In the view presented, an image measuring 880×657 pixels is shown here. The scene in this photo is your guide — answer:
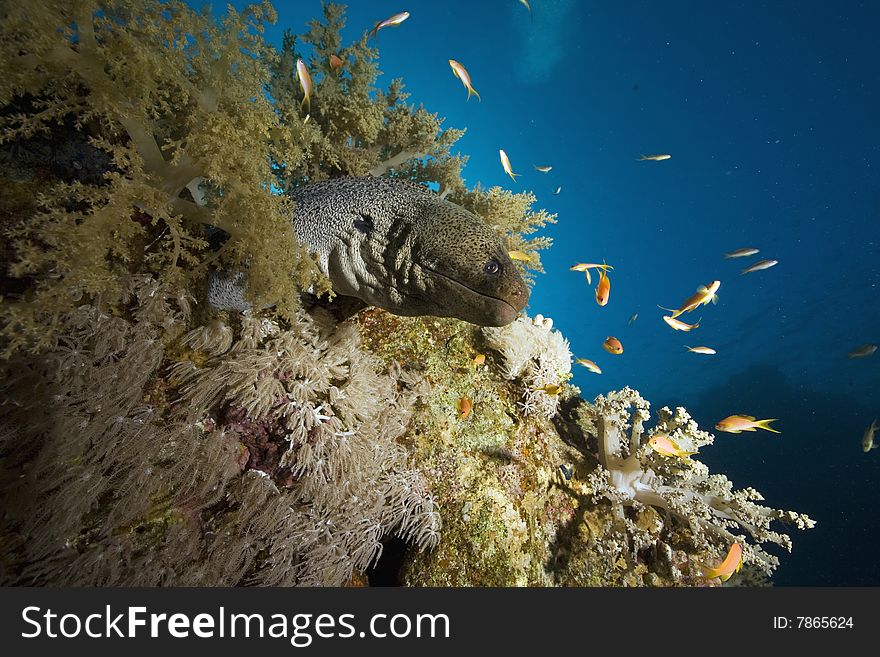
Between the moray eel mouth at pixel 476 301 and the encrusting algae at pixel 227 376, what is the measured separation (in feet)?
0.88

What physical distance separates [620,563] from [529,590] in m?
1.54

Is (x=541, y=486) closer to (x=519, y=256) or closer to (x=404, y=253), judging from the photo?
(x=519, y=256)

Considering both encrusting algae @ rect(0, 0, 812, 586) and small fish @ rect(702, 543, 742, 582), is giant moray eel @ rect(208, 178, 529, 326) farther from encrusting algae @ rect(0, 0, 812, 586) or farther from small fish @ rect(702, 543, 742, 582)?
small fish @ rect(702, 543, 742, 582)

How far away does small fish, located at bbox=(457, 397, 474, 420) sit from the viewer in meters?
3.25

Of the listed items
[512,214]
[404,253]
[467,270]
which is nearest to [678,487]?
[512,214]

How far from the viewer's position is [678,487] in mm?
4035

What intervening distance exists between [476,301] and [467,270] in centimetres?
20

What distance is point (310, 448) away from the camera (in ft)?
7.88

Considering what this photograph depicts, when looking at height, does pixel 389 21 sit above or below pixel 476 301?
above

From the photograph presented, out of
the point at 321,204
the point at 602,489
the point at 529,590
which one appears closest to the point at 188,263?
the point at 321,204

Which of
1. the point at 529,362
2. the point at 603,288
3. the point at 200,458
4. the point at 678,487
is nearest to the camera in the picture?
the point at 200,458

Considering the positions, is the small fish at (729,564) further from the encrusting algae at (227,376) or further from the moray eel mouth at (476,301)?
the moray eel mouth at (476,301)

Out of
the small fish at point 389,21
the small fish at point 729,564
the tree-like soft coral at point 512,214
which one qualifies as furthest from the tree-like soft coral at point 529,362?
the small fish at point 389,21

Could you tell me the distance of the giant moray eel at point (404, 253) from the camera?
222cm
